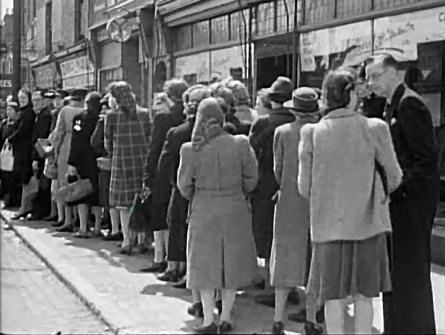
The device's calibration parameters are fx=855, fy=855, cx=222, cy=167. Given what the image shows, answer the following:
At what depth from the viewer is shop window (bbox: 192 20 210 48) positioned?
50.9ft

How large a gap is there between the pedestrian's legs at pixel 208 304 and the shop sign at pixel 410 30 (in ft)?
13.8

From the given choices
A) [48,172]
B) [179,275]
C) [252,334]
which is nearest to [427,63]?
[179,275]

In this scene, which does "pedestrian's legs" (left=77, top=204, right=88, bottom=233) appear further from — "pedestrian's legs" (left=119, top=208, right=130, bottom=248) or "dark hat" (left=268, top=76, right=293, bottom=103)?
"dark hat" (left=268, top=76, right=293, bottom=103)

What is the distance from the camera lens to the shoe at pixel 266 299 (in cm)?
704

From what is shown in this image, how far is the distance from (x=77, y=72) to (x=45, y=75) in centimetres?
469

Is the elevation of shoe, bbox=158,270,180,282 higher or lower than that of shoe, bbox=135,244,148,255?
lower

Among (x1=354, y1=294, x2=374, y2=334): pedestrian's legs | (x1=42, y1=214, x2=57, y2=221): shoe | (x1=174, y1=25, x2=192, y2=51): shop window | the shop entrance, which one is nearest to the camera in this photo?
(x1=354, y1=294, x2=374, y2=334): pedestrian's legs

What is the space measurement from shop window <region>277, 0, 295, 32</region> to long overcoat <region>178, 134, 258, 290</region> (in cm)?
633

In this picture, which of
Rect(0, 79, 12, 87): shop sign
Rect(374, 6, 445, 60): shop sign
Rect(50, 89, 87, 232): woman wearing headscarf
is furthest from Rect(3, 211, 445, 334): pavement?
Rect(0, 79, 12, 87): shop sign

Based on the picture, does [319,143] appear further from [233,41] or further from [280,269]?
[233,41]

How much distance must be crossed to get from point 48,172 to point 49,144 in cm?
41

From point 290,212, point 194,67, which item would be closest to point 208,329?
point 290,212

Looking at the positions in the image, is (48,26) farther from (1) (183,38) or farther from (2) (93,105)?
(2) (93,105)

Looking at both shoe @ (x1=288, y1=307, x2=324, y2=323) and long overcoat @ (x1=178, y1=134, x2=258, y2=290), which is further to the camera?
shoe @ (x1=288, y1=307, x2=324, y2=323)
